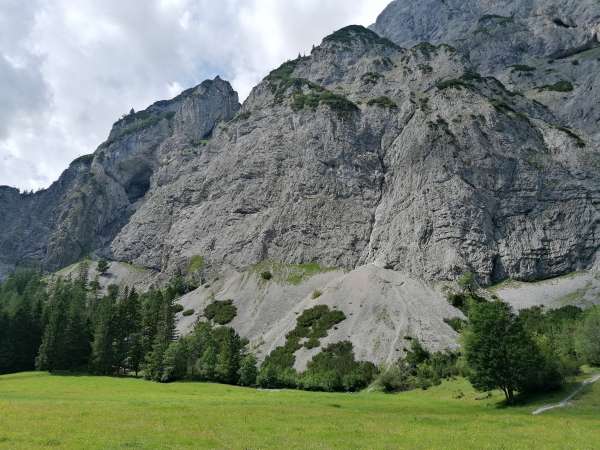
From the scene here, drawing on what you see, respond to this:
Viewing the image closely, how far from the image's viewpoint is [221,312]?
117875 mm

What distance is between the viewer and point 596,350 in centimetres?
5859

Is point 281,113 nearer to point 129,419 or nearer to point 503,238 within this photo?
point 503,238

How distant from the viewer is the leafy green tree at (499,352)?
4606cm

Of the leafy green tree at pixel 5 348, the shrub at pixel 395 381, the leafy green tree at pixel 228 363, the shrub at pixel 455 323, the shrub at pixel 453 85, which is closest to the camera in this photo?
the shrub at pixel 395 381

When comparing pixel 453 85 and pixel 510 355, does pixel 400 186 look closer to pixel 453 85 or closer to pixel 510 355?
pixel 453 85

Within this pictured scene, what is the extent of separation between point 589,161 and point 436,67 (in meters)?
81.8

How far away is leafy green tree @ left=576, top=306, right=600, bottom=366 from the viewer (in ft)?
193

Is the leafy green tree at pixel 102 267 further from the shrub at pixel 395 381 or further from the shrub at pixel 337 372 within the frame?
the shrub at pixel 395 381

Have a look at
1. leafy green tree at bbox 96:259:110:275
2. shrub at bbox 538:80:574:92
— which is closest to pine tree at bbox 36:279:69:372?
leafy green tree at bbox 96:259:110:275

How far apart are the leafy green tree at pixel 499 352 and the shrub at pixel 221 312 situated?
247ft

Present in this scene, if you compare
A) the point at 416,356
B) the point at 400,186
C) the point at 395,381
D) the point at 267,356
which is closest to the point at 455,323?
the point at 416,356

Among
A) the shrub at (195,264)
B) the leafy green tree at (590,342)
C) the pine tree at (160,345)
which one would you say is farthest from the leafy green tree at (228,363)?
the shrub at (195,264)

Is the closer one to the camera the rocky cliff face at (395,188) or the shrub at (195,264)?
the rocky cliff face at (395,188)

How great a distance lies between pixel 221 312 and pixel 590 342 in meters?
84.0
